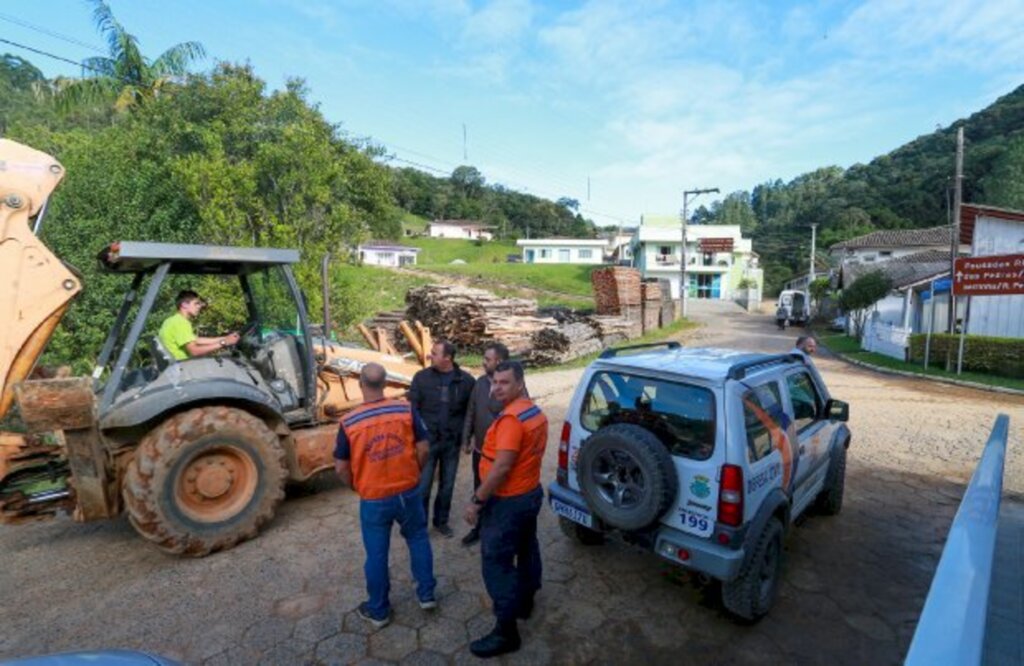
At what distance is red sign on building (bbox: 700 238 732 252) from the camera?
49.0 metres

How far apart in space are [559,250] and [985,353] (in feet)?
179

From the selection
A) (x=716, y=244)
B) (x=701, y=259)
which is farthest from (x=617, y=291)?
(x=701, y=259)

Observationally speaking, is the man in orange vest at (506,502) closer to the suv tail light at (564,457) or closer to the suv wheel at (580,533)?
the suv tail light at (564,457)

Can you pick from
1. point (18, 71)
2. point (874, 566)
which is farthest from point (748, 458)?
point (18, 71)

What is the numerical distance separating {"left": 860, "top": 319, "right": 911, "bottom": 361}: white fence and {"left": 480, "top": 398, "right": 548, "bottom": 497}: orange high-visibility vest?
1974 cm

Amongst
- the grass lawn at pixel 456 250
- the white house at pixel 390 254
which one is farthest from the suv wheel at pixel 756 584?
the white house at pixel 390 254

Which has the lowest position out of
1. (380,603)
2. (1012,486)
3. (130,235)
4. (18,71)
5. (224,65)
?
(1012,486)

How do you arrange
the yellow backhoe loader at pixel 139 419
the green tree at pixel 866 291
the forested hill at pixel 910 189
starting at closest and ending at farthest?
the yellow backhoe loader at pixel 139 419 → the green tree at pixel 866 291 → the forested hill at pixel 910 189

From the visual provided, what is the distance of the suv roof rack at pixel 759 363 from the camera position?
360cm

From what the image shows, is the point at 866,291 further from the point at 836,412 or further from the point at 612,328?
the point at 836,412

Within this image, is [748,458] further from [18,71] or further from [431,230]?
[431,230]

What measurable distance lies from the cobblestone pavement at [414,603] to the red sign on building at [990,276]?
11.5 meters

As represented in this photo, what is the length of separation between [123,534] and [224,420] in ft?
6.02

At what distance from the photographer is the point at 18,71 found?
4716 centimetres
